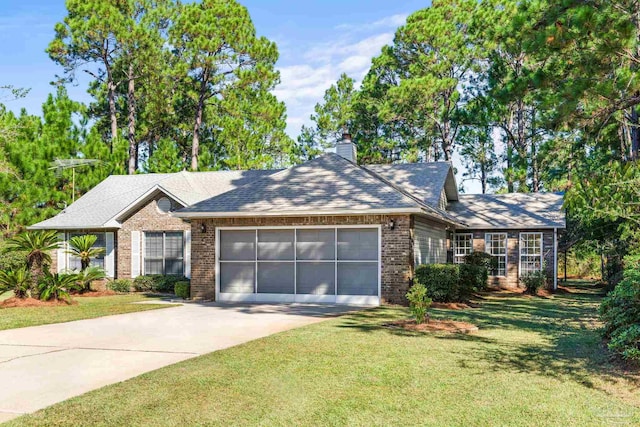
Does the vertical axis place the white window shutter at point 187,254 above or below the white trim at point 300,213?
below

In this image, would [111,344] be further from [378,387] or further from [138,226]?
[138,226]

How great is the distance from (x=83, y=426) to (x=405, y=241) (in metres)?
11.3

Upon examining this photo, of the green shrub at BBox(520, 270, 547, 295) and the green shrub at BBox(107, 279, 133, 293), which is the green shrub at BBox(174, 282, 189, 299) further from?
the green shrub at BBox(520, 270, 547, 295)

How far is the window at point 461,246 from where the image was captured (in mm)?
24547

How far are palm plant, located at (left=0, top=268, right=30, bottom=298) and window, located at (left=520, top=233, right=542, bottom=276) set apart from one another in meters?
18.3

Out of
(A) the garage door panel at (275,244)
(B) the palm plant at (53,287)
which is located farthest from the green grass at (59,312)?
(A) the garage door panel at (275,244)

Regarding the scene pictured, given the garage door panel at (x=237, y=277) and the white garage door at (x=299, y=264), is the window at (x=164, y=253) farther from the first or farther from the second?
the white garage door at (x=299, y=264)

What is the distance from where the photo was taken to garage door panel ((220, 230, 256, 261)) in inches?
672

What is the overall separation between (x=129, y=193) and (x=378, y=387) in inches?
821

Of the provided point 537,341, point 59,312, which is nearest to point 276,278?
point 59,312

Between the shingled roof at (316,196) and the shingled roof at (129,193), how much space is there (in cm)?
430

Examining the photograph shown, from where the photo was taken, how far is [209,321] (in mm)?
12281

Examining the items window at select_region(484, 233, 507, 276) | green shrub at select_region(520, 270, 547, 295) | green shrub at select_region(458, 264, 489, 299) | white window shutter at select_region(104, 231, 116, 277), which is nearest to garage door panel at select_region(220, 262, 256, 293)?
green shrub at select_region(458, 264, 489, 299)

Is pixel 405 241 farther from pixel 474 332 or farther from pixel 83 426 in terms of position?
pixel 83 426
